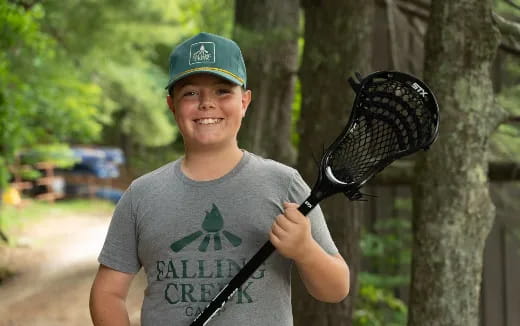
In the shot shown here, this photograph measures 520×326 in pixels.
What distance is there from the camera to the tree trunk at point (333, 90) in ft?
14.5

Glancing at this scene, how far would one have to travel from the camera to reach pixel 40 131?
10.2 meters

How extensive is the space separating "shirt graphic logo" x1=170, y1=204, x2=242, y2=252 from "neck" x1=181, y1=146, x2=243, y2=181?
13 centimetres

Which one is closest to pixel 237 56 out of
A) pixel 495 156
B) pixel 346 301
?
pixel 346 301

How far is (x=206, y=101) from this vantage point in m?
1.95

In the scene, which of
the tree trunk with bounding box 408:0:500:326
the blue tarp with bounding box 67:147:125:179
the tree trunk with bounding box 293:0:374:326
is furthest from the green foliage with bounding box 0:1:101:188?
the blue tarp with bounding box 67:147:125:179

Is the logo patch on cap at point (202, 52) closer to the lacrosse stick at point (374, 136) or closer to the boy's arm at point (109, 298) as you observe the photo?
the lacrosse stick at point (374, 136)

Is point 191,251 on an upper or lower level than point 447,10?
lower

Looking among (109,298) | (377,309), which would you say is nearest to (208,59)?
(109,298)

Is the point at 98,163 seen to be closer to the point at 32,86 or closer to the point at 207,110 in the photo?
the point at 32,86

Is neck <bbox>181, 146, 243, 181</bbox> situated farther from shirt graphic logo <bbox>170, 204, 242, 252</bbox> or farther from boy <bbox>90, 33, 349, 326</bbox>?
shirt graphic logo <bbox>170, 204, 242, 252</bbox>

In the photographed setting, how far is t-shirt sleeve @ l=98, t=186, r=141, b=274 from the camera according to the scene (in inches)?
79.0

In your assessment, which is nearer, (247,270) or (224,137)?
(247,270)

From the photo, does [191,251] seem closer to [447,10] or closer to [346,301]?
[447,10]

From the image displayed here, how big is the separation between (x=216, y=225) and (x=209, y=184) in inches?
5.0
